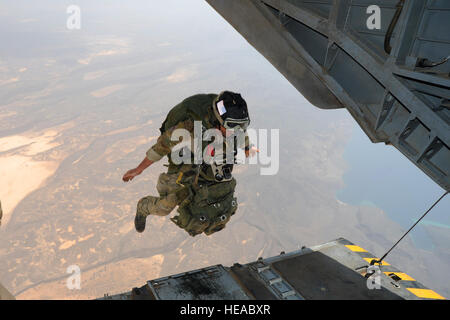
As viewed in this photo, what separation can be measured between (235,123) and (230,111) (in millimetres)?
174

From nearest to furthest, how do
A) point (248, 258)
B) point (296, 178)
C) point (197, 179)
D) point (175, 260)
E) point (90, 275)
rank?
point (197, 179), point (90, 275), point (175, 260), point (248, 258), point (296, 178)

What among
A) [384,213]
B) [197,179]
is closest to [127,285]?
[197,179]

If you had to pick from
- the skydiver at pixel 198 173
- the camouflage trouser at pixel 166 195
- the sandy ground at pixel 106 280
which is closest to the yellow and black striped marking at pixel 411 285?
the skydiver at pixel 198 173

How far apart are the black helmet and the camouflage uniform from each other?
0.24m

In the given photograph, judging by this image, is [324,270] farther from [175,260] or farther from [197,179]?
[175,260]

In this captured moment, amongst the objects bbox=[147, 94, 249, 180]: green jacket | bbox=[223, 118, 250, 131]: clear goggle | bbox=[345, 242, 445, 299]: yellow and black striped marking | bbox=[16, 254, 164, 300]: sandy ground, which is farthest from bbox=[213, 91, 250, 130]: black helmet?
bbox=[16, 254, 164, 300]: sandy ground

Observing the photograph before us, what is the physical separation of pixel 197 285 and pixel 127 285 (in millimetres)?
36242

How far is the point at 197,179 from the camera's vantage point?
14.6 ft

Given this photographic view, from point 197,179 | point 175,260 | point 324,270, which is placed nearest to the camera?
point 324,270

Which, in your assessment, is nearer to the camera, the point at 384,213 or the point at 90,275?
the point at 90,275

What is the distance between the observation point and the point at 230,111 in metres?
3.83

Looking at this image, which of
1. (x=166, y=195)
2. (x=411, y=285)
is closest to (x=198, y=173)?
(x=166, y=195)
